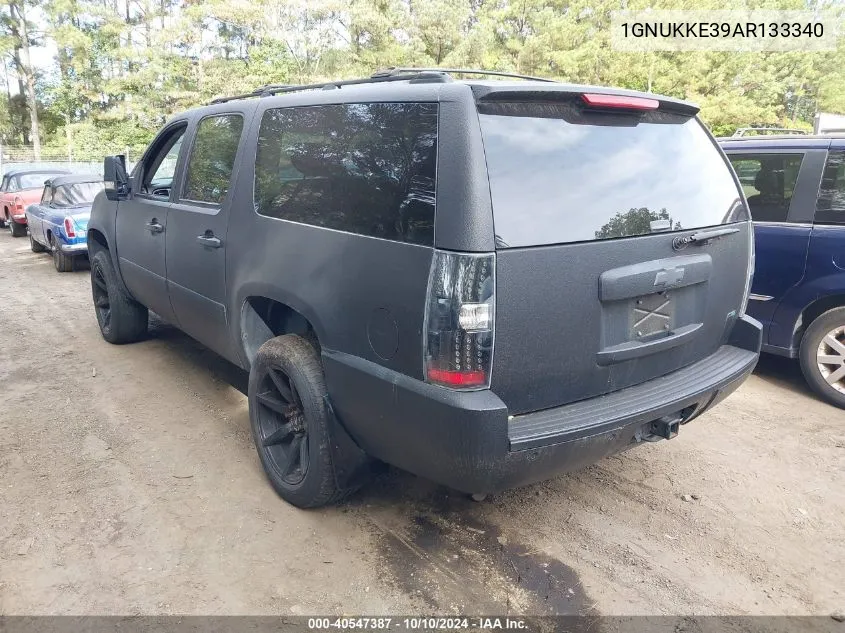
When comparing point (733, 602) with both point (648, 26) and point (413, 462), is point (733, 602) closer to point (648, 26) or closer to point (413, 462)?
point (413, 462)

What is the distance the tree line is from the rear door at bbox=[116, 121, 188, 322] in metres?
22.2

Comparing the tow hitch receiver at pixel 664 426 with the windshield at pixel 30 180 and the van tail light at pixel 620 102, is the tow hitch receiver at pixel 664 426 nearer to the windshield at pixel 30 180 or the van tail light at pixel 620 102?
the van tail light at pixel 620 102

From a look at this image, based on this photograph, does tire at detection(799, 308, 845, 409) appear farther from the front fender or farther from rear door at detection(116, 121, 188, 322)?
rear door at detection(116, 121, 188, 322)

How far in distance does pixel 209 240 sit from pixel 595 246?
89.2 inches

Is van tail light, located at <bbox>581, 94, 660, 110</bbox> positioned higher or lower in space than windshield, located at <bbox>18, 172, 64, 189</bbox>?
higher

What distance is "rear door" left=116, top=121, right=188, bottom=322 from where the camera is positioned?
4402 millimetres

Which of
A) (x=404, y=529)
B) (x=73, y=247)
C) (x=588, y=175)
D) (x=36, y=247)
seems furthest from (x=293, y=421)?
(x=36, y=247)

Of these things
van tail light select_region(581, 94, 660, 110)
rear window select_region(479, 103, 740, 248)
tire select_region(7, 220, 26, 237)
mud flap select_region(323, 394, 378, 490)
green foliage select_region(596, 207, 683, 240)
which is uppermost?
van tail light select_region(581, 94, 660, 110)

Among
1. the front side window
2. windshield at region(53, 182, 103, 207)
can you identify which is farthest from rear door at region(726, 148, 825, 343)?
windshield at region(53, 182, 103, 207)

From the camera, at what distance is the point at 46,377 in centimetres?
506

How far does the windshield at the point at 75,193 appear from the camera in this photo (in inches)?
412

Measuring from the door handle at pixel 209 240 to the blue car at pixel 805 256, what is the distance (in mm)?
3925

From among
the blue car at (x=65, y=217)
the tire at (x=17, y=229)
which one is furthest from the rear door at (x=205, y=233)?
the tire at (x=17, y=229)

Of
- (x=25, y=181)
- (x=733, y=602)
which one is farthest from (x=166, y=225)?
(x=25, y=181)
